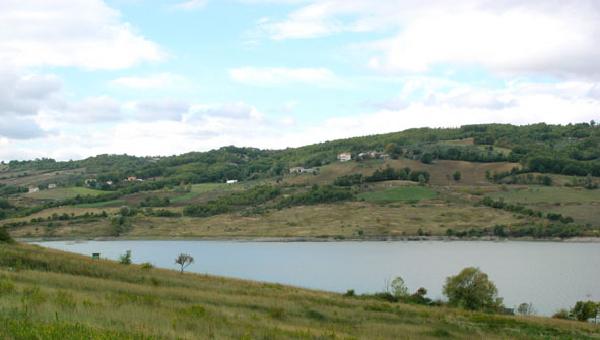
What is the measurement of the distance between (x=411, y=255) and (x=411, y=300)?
64194 mm

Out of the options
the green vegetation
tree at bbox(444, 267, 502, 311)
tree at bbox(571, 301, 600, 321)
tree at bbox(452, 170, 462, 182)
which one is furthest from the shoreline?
tree at bbox(571, 301, 600, 321)

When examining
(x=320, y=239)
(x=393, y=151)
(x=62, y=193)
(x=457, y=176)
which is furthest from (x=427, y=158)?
(x=62, y=193)

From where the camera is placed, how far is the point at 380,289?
2457 inches

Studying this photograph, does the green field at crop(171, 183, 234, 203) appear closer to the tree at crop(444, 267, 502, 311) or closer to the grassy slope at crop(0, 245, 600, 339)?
the tree at crop(444, 267, 502, 311)

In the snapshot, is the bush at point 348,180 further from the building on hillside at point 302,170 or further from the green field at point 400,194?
the building on hillside at point 302,170

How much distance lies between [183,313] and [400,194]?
130 metres

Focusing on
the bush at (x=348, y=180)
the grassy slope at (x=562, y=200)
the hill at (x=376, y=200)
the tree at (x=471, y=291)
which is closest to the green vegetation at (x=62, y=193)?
the hill at (x=376, y=200)

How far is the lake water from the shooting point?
2539 inches

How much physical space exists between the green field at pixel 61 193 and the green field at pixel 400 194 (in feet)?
256

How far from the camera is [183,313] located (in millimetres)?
14875

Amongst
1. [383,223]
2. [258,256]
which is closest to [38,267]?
[258,256]

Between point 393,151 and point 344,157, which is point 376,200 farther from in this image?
point 344,157

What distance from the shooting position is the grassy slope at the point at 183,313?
11.2 metres

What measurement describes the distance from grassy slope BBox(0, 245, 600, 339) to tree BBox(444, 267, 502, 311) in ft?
49.1
